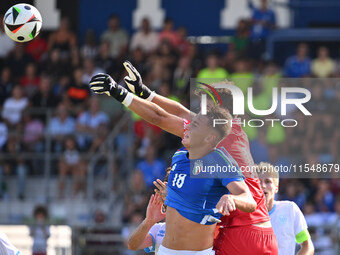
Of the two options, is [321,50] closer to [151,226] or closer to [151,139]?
[151,139]

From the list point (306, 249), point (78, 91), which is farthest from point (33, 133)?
point (306, 249)

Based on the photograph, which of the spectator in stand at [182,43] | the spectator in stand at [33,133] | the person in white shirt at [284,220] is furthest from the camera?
the spectator in stand at [182,43]

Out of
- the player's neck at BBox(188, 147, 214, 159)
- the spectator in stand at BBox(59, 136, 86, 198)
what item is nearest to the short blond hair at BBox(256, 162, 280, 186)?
the player's neck at BBox(188, 147, 214, 159)

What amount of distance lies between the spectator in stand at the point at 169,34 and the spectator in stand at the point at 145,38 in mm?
198

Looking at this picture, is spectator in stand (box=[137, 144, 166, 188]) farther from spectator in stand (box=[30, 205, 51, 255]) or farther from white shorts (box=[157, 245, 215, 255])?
white shorts (box=[157, 245, 215, 255])

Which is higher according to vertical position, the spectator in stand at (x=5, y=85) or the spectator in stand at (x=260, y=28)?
the spectator in stand at (x=260, y=28)

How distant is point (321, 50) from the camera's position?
15570mm

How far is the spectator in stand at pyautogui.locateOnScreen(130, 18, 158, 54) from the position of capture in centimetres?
1686

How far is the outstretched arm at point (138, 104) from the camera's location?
6410 mm

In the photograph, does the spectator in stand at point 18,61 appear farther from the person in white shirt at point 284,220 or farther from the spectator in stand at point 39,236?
the person in white shirt at point 284,220

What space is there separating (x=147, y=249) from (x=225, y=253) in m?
1.05

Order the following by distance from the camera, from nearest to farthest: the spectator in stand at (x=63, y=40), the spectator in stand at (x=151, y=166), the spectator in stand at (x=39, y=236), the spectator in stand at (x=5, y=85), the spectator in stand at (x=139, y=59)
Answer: the spectator in stand at (x=39, y=236)
the spectator in stand at (x=151, y=166)
the spectator in stand at (x=139, y=59)
the spectator in stand at (x=5, y=85)
the spectator in stand at (x=63, y=40)

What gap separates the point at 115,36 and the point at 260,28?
3241mm

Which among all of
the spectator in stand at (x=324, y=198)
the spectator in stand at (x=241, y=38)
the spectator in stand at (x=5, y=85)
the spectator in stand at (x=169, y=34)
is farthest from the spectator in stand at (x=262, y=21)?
the spectator in stand at (x=5, y=85)
